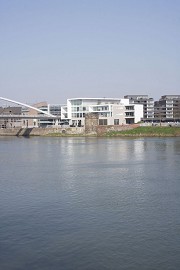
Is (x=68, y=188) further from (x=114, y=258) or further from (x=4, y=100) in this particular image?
(x=4, y=100)

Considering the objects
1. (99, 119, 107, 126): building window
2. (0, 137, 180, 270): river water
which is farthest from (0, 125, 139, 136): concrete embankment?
(0, 137, 180, 270): river water

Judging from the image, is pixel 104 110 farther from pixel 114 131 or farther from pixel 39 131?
pixel 39 131

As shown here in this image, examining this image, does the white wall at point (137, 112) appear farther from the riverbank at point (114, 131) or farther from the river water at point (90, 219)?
the river water at point (90, 219)

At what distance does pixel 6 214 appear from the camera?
10031mm

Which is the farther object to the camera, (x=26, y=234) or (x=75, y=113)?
(x=75, y=113)

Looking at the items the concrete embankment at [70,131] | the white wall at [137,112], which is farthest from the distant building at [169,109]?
the concrete embankment at [70,131]

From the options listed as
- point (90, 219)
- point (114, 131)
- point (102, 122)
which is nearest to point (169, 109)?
point (102, 122)

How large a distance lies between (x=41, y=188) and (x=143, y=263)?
7.12 metres

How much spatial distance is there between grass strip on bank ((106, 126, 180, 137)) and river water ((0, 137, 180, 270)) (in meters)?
29.1

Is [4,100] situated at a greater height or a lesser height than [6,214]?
greater

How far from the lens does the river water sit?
7.10 meters

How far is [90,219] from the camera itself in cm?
947

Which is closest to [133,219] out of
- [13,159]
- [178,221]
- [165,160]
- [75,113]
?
[178,221]

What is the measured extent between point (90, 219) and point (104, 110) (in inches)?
1749
